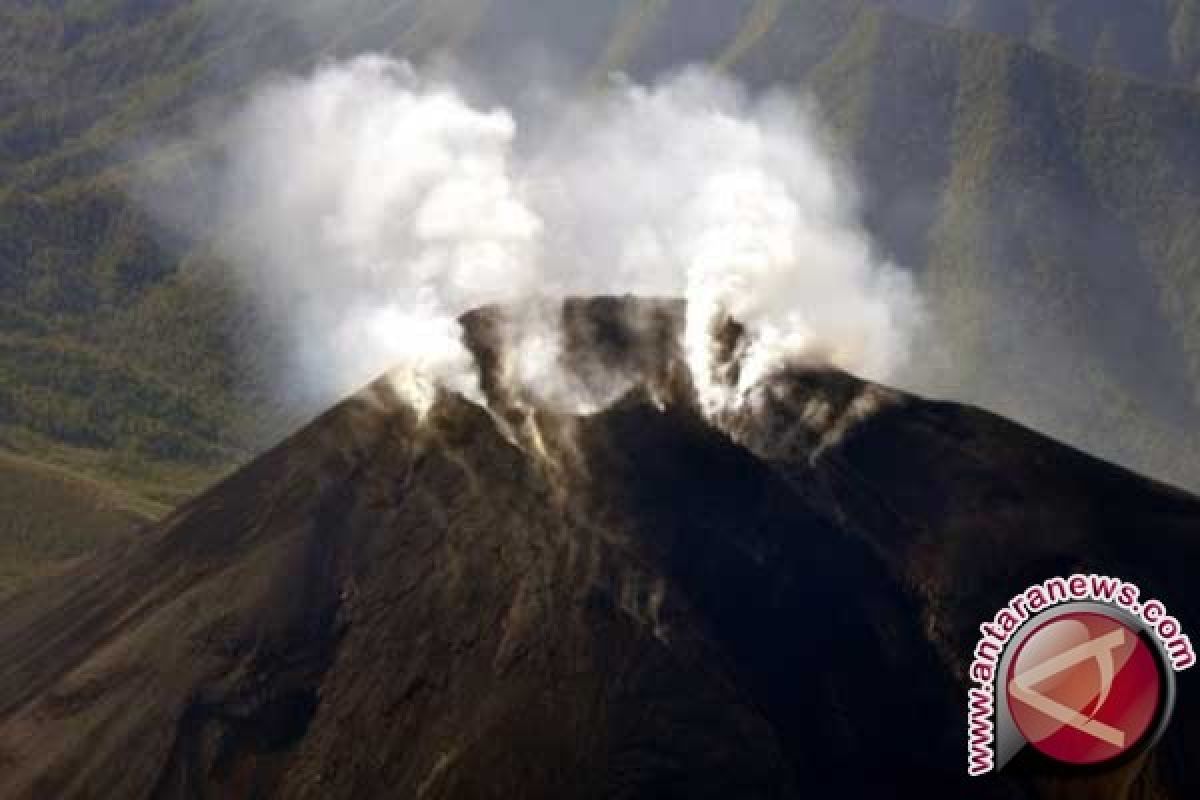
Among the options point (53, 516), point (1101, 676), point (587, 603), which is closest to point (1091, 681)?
point (1101, 676)

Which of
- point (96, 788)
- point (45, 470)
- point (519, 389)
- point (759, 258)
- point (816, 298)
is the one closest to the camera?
point (96, 788)

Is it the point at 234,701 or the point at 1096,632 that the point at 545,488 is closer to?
the point at 234,701

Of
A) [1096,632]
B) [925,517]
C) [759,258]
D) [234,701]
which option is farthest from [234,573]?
[1096,632]

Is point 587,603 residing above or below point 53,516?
below

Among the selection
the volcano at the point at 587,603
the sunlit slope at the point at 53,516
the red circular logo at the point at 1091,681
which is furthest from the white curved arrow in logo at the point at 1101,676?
the sunlit slope at the point at 53,516

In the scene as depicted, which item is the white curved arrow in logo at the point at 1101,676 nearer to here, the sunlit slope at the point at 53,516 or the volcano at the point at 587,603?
the volcano at the point at 587,603

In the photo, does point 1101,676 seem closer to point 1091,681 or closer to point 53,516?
point 1091,681
